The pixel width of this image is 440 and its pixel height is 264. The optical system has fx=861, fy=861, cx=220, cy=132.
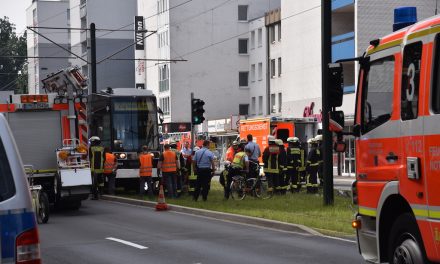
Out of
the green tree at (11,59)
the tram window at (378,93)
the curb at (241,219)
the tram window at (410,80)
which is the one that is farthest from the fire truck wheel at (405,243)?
the green tree at (11,59)

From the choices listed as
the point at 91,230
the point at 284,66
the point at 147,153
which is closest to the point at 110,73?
the point at 284,66

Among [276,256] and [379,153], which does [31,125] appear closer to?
[276,256]

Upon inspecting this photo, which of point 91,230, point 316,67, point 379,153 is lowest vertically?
point 91,230

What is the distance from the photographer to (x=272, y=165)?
25.8 metres

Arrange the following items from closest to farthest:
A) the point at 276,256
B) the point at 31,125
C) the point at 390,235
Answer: the point at 390,235
the point at 276,256
the point at 31,125

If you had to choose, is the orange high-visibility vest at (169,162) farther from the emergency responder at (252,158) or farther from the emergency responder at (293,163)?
the emergency responder at (293,163)

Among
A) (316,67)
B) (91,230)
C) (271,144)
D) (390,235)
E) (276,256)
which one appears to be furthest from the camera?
(316,67)

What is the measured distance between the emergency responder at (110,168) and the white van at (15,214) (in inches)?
832

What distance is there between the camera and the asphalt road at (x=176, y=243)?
12.8 metres

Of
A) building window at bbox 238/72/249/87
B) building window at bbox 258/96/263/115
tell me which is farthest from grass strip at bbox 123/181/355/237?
building window at bbox 238/72/249/87

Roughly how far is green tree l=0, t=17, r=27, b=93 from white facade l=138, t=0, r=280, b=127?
54292mm

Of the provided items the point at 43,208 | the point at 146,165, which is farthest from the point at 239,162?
the point at 43,208

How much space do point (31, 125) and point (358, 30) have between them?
94.4 ft

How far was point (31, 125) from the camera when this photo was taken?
2197 centimetres
